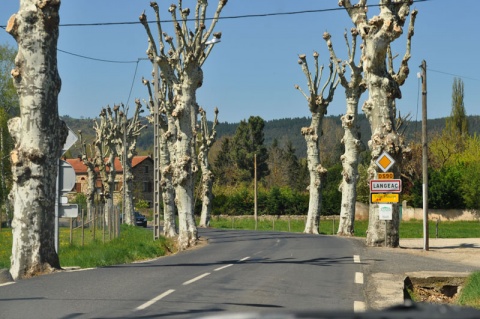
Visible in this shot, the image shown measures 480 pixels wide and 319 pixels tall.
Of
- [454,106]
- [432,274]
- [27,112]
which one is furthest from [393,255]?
[454,106]

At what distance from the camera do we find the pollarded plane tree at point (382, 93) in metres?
25.2

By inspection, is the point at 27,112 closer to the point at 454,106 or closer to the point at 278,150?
the point at 454,106

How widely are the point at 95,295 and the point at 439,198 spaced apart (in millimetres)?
61538

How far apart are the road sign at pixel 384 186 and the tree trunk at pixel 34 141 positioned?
11784 mm

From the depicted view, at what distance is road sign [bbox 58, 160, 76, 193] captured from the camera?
17531 mm

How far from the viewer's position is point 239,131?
377ft

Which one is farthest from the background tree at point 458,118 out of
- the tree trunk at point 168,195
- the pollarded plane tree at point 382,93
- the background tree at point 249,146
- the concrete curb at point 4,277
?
the concrete curb at point 4,277

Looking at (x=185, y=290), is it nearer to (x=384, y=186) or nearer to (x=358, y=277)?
(x=358, y=277)

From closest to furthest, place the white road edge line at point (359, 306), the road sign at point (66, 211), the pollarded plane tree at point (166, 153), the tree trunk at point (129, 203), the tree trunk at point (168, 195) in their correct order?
the white road edge line at point (359, 306) → the road sign at point (66, 211) → the pollarded plane tree at point (166, 153) → the tree trunk at point (168, 195) → the tree trunk at point (129, 203)

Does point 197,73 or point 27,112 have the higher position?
point 197,73

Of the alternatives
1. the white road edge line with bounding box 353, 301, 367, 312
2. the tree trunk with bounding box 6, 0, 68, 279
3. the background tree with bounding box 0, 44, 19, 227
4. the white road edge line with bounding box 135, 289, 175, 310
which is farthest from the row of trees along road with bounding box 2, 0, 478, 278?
the background tree with bounding box 0, 44, 19, 227

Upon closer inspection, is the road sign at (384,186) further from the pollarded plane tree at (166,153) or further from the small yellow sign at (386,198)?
the pollarded plane tree at (166,153)

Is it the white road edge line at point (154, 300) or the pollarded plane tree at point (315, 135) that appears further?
the pollarded plane tree at point (315, 135)

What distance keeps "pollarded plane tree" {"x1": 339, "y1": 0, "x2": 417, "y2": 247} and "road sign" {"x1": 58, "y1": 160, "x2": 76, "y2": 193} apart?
11.6 metres
